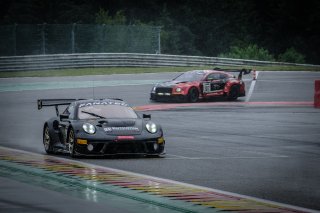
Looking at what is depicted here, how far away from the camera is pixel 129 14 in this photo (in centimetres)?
8281

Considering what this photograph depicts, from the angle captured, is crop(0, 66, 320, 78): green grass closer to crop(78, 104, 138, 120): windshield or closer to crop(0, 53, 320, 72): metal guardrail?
crop(0, 53, 320, 72): metal guardrail

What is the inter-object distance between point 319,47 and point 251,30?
594cm

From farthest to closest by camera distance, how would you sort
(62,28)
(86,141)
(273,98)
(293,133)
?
(62,28)
(273,98)
(293,133)
(86,141)

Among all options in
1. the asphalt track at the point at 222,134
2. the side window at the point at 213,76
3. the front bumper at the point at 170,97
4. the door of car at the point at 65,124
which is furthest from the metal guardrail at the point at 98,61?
the door of car at the point at 65,124

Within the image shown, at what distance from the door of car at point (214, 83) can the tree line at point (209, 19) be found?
3658cm

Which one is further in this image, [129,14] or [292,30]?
[129,14]

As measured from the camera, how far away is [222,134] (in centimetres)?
2172

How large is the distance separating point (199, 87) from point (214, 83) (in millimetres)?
695

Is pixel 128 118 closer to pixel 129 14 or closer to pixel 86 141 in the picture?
pixel 86 141

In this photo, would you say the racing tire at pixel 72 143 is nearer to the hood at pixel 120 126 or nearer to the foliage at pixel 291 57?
the hood at pixel 120 126

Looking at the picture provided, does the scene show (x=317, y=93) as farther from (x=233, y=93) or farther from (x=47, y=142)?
(x=47, y=142)

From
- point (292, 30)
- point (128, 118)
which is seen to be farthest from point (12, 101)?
point (292, 30)

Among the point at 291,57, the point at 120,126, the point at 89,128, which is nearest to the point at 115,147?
the point at 120,126

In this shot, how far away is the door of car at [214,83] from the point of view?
33781 mm
